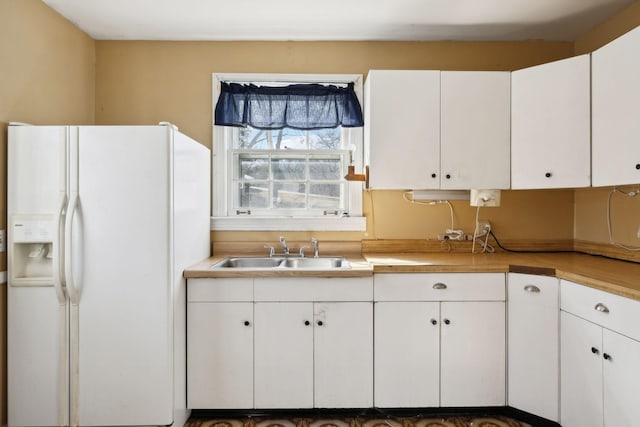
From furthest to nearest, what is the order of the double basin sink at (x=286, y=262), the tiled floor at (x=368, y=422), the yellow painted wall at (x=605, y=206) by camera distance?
the double basin sink at (x=286, y=262), the yellow painted wall at (x=605, y=206), the tiled floor at (x=368, y=422)

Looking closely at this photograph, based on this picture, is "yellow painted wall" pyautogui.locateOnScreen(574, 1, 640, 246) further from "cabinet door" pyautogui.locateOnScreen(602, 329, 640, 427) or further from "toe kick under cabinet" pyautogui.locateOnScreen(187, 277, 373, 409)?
"toe kick under cabinet" pyautogui.locateOnScreen(187, 277, 373, 409)

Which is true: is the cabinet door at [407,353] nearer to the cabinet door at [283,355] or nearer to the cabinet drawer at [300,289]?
the cabinet drawer at [300,289]

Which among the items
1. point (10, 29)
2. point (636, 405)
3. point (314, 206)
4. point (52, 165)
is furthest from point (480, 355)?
point (10, 29)

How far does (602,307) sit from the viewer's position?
1.80m

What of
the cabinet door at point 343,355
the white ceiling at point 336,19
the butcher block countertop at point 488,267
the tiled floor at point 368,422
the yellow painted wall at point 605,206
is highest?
the white ceiling at point 336,19

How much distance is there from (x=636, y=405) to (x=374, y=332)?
121cm

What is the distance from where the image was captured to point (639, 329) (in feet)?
5.27

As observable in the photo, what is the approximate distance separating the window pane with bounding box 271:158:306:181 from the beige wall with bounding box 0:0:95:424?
4.63ft

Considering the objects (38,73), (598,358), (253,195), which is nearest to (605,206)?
(598,358)

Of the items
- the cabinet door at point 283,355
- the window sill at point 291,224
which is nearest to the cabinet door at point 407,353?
the cabinet door at point 283,355

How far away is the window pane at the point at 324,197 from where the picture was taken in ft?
9.79

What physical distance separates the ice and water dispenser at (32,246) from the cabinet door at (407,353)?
5.93 ft

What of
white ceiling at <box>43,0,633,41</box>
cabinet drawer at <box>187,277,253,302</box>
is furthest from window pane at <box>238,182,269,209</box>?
white ceiling at <box>43,0,633,41</box>

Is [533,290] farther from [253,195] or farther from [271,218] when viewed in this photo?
[253,195]
